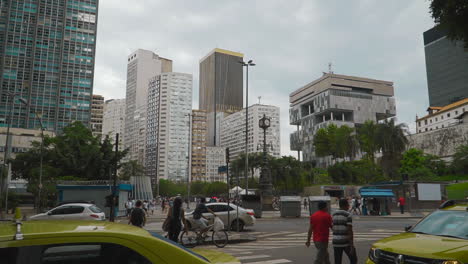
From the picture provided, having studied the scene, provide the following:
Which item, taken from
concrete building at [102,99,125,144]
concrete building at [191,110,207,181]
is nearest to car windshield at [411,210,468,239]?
concrete building at [191,110,207,181]

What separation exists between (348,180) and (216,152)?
4413 inches

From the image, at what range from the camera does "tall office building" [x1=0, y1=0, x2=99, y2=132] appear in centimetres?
8819

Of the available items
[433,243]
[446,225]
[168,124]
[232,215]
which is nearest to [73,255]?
[433,243]

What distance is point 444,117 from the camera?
105 m

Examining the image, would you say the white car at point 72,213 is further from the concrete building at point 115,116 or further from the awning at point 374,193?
the concrete building at point 115,116

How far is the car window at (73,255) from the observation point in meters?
2.58

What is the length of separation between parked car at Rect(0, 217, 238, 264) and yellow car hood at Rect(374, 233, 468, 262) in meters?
3.36

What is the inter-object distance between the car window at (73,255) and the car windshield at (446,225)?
4982 millimetres

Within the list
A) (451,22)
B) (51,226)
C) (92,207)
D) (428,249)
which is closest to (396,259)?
(428,249)

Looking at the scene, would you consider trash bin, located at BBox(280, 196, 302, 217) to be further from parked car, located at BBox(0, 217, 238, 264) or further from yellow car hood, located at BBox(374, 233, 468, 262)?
parked car, located at BBox(0, 217, 238, 264)

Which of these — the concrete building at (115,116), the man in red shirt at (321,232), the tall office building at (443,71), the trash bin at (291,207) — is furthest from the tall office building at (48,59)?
the tall office building at (443,71)

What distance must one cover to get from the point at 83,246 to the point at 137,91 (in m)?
180

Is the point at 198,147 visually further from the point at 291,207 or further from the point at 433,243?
the point at 433,243

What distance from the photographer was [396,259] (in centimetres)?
510
